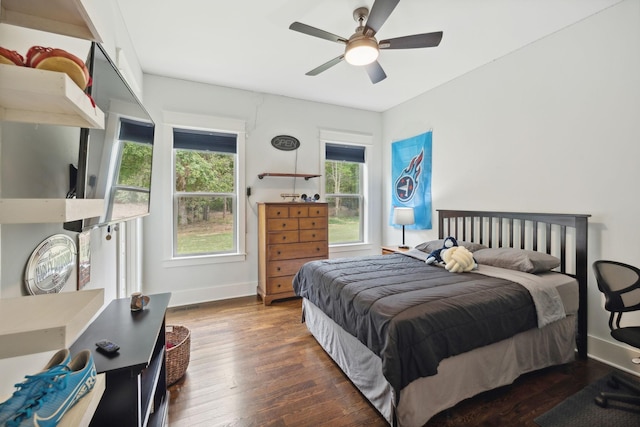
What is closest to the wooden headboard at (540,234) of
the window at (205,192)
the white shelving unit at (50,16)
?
the window at (205,192)

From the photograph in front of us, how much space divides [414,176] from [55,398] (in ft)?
13.5

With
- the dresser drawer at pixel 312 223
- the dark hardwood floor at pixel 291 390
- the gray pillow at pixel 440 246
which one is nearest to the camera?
the dark hardwood floor at pixel 291 390

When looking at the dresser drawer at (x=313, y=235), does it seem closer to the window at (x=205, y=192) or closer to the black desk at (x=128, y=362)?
the window at (x=205, y=192)

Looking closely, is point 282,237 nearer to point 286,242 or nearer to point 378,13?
point 286,242

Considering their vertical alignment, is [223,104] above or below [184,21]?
below

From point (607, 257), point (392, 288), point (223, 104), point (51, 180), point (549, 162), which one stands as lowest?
point (392, 288)

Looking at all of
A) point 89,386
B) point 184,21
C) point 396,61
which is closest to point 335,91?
point 396,61

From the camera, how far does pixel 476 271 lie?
7.79 feet

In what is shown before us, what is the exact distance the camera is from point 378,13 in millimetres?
1859

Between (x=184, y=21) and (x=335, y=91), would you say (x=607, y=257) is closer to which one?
(x=335, y=91)

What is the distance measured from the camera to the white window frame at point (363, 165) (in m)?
4.31

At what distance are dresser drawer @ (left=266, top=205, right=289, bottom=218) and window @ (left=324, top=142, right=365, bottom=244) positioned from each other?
1.04 m

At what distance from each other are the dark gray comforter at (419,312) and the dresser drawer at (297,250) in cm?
124

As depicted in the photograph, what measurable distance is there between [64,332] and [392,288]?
1.77m
